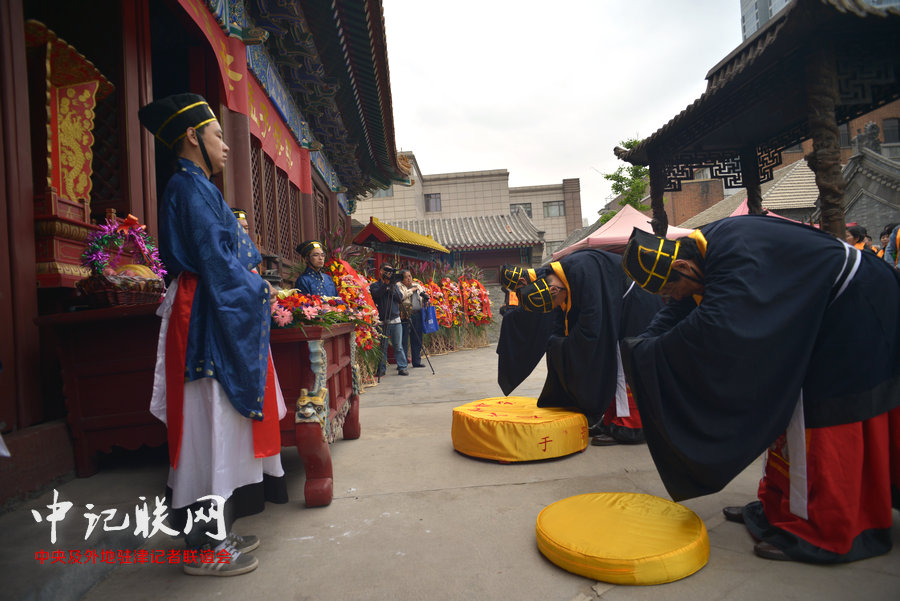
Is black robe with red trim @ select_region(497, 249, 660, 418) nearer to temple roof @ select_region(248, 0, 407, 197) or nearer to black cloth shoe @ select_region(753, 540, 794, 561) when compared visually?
black cloth shoe @ select_region(753, 540, 794, 561)

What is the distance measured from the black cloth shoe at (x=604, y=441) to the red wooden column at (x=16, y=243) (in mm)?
3275

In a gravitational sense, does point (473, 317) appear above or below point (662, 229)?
below

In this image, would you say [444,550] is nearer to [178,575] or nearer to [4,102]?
[178,575]

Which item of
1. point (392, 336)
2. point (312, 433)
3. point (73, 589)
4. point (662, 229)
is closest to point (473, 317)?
point (392, 336)

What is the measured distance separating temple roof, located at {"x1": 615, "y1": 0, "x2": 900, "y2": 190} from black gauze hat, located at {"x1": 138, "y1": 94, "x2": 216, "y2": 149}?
4.44 m

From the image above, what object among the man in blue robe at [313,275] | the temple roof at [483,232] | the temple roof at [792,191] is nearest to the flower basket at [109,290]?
the man in blue robe at [313,275]

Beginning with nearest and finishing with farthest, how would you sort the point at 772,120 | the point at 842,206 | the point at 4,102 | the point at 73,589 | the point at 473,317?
the point at 73,589, the point at 4,102, the point at 842,206, the point at 772,120, the point at 473,317

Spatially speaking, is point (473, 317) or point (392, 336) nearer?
point (392, 336)

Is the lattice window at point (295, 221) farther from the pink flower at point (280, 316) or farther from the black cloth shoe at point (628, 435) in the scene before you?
the black cloth shoe at point (628, 435)

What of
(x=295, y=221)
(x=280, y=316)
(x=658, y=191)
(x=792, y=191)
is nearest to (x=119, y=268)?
(x=280, y=316)

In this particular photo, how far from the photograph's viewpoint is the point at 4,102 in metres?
2.36

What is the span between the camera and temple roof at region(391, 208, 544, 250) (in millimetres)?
19453

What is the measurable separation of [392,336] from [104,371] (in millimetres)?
5463

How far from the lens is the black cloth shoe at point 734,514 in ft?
7.47
